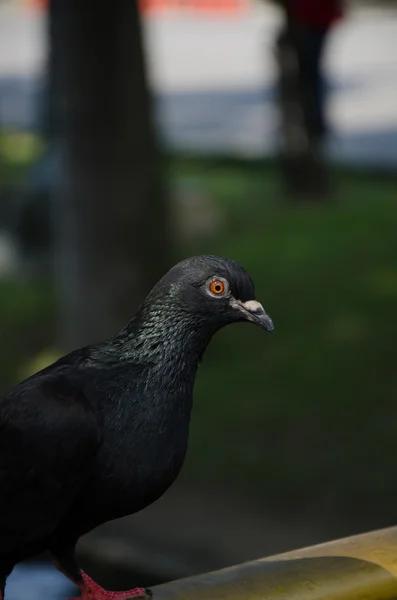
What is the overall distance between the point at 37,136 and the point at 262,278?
23.6 feet

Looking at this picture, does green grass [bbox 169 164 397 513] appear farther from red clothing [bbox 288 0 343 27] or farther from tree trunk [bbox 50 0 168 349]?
red clothing [bbox 288 0 343 27]

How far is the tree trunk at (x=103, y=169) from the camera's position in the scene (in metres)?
8.64

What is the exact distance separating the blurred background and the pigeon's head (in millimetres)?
2012

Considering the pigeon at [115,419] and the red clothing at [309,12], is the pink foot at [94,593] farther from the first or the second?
the red clothing at [309,12]

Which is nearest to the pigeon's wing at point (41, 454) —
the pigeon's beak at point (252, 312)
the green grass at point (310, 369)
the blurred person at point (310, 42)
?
the pigeon's beak at point (252, 312)

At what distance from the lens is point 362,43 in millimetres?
23391

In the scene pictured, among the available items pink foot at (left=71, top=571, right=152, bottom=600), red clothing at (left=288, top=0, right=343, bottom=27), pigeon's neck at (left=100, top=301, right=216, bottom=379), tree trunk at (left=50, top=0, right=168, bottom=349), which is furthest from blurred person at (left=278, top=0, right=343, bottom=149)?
pink foot at (left=71, top=571, right=152, bottom=600)

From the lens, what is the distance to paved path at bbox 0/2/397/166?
617 inches

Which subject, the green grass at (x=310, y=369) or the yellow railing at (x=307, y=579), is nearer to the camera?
the yellow railing at (x=307, y=579)

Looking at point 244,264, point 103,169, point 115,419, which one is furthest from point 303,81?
point 115,419

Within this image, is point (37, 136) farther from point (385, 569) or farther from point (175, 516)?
point (385, 569)

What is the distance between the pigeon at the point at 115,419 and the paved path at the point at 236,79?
329 inches

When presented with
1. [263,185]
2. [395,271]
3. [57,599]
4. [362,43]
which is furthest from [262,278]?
[362,43]

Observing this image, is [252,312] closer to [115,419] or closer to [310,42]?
[115,419]
